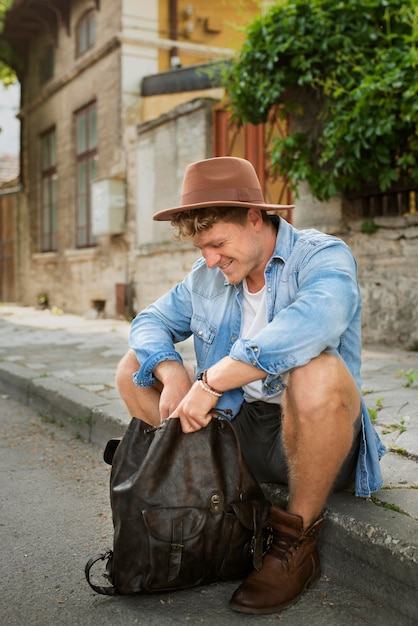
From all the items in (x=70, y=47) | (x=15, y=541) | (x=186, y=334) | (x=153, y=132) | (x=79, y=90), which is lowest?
(x=15, y=541)

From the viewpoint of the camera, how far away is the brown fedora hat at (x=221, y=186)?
2.52 meters

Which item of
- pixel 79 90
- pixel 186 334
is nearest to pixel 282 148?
pixel 186 334

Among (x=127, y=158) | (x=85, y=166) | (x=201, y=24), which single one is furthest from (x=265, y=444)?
(x=85, y=166)

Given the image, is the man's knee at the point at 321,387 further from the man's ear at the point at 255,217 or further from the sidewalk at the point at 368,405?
the man's ear at the point at 255,217

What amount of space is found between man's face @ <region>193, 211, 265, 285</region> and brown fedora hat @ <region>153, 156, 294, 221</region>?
89 millimetres

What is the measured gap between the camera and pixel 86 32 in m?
12.8

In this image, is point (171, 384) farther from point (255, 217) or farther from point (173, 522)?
point (255, 217)

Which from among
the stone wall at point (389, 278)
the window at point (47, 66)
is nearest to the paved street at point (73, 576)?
the stone wall at point (389, 278)

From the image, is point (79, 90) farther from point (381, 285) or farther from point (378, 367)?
point (378, 367)

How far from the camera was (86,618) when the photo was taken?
6.95ft

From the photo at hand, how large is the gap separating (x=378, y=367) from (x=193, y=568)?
11.4 ft

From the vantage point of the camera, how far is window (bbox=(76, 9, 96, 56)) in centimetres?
1249

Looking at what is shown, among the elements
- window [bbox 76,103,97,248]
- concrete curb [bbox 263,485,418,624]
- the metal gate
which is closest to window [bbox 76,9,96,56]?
window [bbox 76,103,97,248]

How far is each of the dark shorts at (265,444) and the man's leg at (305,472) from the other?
0.23 metres
